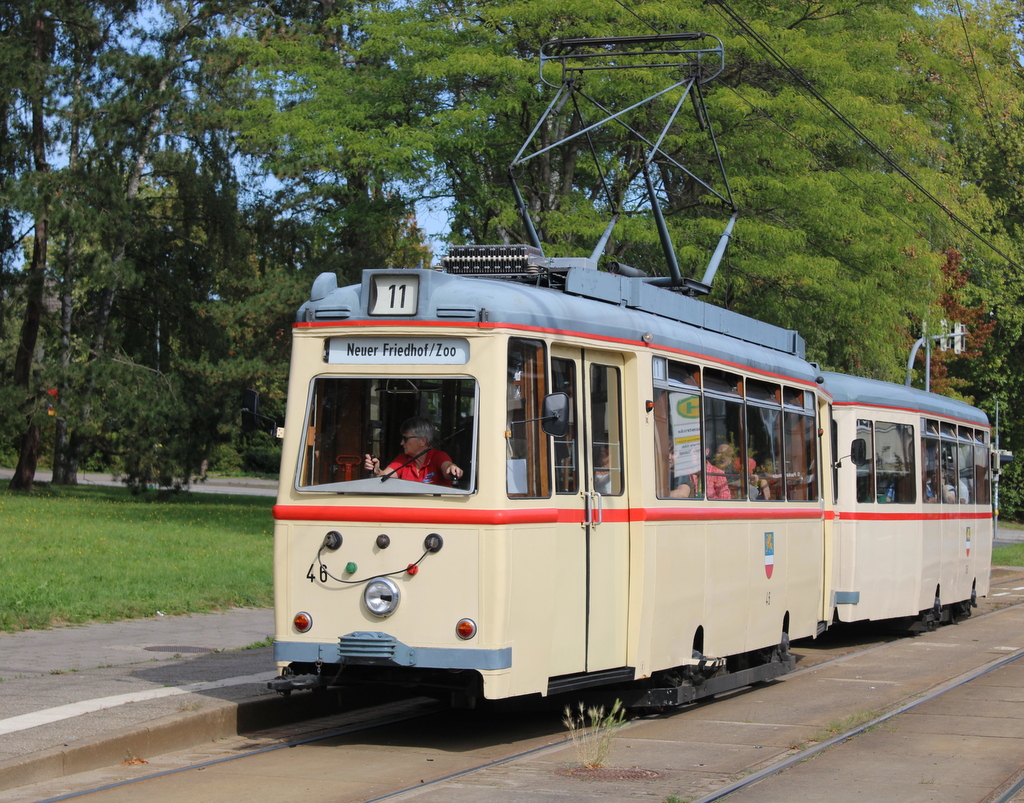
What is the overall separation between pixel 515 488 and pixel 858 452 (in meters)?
8.40

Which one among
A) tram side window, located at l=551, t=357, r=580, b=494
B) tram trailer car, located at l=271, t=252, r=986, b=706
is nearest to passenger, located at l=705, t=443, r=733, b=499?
tram trailer car, located at l=271, t=252, r=986, b=706

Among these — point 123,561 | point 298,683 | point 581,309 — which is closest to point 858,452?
point 581,309

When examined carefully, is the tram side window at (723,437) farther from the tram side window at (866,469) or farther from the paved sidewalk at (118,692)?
the tram side window at (866,469)

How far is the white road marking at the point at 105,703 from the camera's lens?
27.7 feet

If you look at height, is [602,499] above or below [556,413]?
below

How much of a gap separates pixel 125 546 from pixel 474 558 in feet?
52.0

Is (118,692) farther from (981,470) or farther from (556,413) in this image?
(981,470)

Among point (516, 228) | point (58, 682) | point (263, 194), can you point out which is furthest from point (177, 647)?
point (263, 194)

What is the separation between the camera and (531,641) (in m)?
8.54

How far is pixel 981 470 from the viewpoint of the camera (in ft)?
68.0

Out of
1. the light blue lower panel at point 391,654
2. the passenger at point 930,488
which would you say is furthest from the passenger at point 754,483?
the passenger at point 930,488

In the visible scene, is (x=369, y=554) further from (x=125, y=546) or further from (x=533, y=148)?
(x=533, y=148)

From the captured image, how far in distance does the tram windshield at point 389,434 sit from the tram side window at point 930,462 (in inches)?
405

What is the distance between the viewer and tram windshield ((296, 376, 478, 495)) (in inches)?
337
